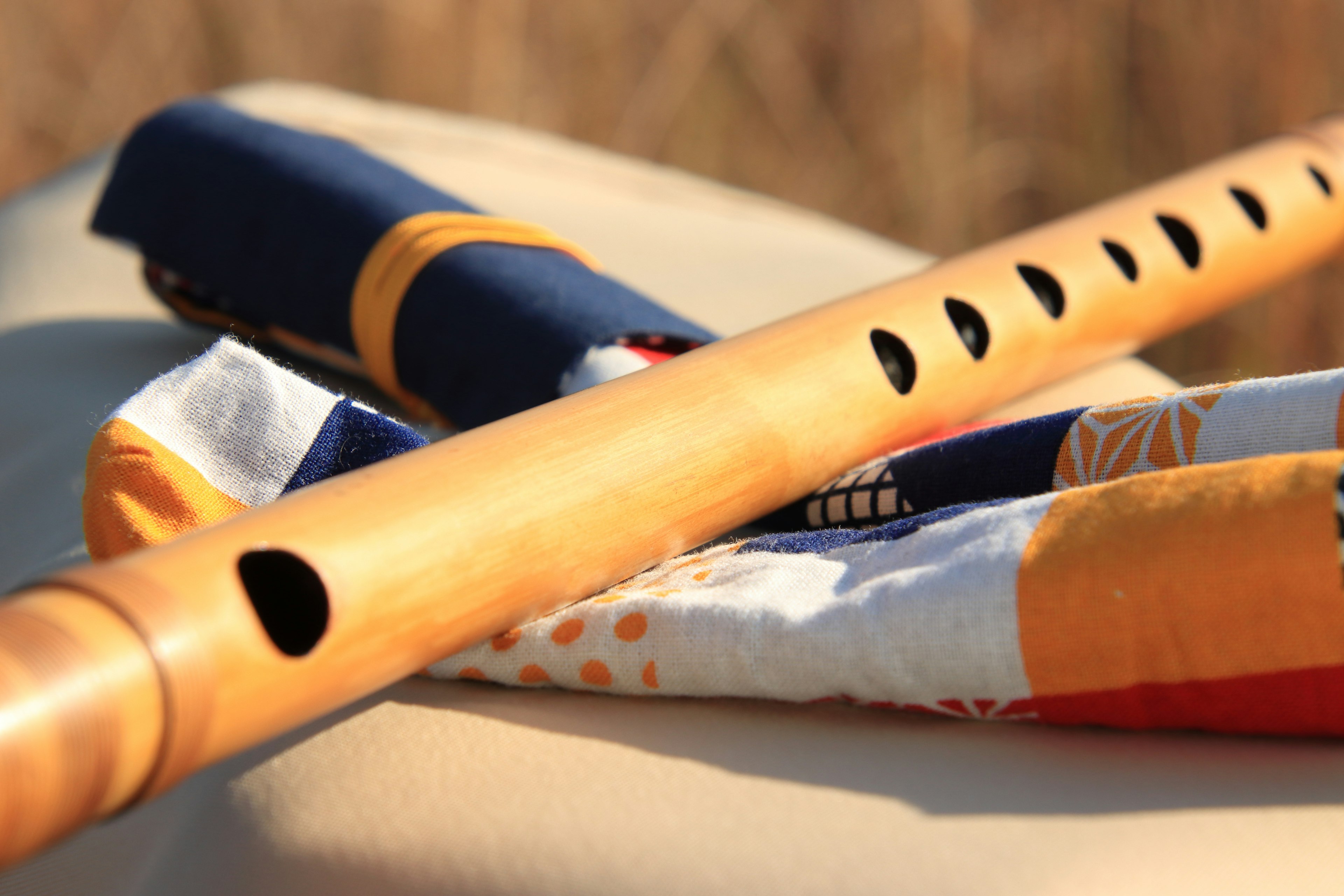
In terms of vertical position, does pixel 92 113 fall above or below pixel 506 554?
above

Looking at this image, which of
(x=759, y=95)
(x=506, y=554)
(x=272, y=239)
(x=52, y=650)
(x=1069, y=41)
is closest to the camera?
(x=52, y=650)

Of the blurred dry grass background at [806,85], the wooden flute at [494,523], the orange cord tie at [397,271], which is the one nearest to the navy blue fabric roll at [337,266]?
the orange cord tie at [397,271]

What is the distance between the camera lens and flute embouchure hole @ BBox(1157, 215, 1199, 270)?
735 millimetres

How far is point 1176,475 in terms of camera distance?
354mm

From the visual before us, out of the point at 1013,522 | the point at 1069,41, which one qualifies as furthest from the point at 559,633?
the point at 1069,41

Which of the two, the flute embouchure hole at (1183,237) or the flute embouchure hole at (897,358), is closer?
the flute embouchure hole at (897,358)

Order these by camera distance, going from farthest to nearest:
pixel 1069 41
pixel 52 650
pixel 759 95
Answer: pixel 759 95 < pixel 1069 41 < pixel 52 650

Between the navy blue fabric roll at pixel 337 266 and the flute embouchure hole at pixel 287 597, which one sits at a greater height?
the navy blue fabric roll at pixel 337 266

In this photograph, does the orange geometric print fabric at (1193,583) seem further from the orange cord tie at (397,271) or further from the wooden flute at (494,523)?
the orange cord tie at (397,271)

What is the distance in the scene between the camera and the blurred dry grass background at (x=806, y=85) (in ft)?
5.14

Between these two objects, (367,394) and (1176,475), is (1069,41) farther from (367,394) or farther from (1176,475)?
(1176,475)

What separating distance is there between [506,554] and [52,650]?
0.14 m

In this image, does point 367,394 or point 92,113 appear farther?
point 92,113

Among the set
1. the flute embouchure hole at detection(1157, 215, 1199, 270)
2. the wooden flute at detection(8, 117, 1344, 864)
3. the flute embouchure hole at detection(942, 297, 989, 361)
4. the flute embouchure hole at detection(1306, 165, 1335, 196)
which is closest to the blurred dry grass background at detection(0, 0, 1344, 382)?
the flute embouchure hole at detection(1306, 165, 1335, 196)
